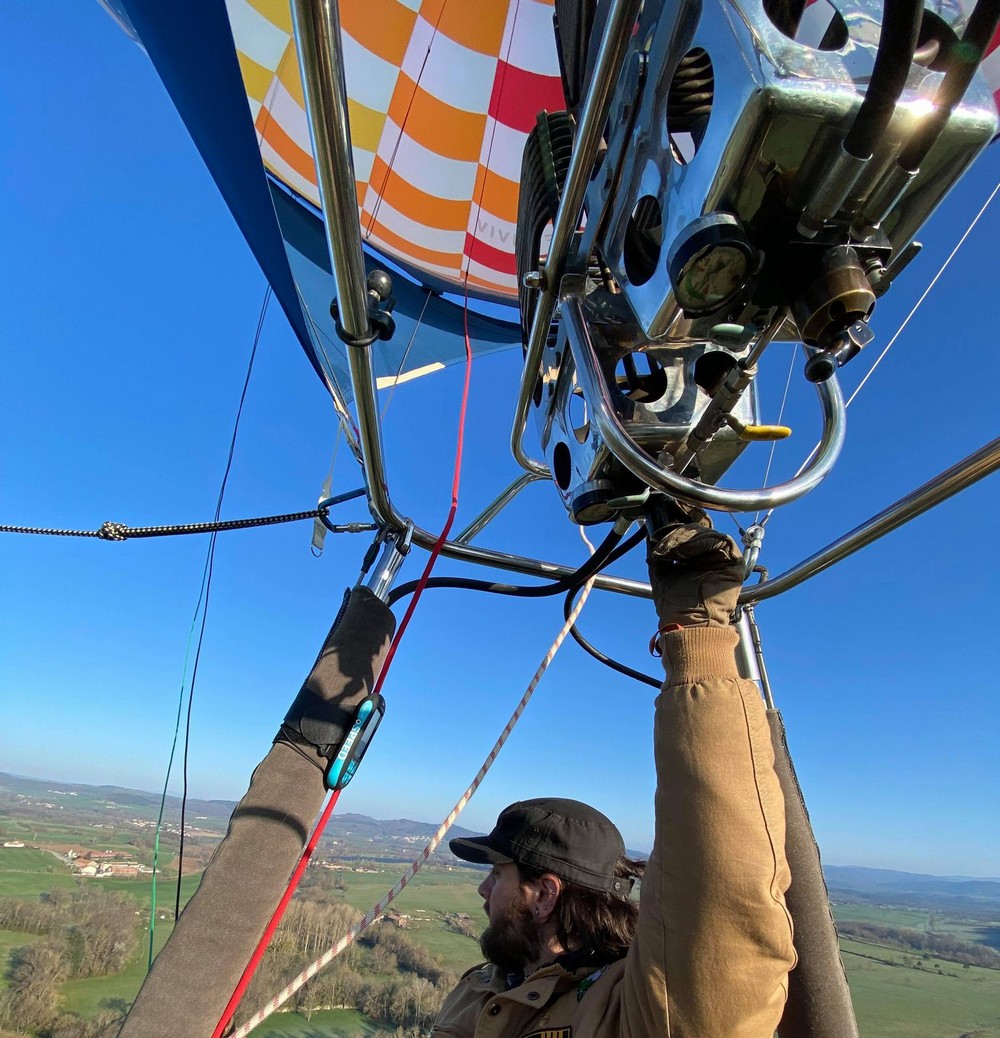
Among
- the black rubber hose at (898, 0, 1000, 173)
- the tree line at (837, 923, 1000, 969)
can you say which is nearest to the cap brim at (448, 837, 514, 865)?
the black rubber hose at (898, 0, 1000, 173)

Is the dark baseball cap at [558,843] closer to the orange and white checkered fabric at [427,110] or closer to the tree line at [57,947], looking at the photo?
the orange and white checkered fabric at [427,110]

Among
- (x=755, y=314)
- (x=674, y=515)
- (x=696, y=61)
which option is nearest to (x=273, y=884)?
(x=674, y=515)

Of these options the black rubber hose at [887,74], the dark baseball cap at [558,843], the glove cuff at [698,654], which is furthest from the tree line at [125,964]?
the black rubber hose at [887,74]

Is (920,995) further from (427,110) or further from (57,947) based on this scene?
(57,947)

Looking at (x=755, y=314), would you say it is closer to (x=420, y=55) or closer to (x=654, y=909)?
(x=654, y=909)

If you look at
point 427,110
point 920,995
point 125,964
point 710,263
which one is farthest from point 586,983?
point 125,964

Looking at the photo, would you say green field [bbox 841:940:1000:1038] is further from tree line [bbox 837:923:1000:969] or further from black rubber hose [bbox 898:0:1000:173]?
black rubber hose [bbox 898:0:1000:173]
